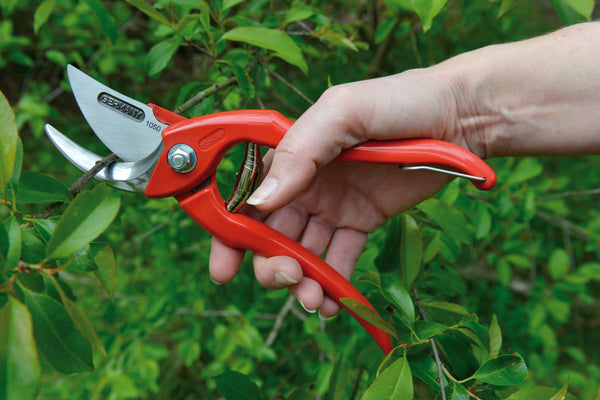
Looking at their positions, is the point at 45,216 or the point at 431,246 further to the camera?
the point at 431,246

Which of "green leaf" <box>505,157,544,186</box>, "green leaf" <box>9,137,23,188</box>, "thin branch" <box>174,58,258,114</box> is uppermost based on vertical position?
"green leaf" <box>9,137,23,188</box>

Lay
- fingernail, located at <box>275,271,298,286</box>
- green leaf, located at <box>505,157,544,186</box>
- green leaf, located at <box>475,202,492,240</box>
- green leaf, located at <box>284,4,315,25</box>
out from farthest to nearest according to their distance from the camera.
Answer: green leaf, located at <box>505,157,544,186</box> → green leaf, located at <box>475,202,492,240</box> → green leaf, located at <box>284,4,315,25</box> → fingernail, located at <box>275,271,298,286</box>

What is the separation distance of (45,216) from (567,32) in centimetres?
148

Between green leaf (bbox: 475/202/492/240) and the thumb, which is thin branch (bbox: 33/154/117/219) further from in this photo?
green leaf (bbox: 475/202/492/240)

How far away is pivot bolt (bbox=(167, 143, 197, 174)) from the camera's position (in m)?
1.12

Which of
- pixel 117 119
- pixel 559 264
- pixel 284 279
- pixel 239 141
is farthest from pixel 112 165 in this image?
pixel 559 264

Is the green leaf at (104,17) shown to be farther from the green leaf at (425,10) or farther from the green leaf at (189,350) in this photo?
the green leaf at (189,350)

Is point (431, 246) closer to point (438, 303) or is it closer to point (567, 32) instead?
point (438, 303)

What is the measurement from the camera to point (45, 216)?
92cm

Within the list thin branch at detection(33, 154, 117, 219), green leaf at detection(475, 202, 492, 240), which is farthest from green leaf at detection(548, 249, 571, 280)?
thin branch at detection(33, 154, 117, 219)

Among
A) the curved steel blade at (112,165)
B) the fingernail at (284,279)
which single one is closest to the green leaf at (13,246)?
the curved steel blade at (112,165)

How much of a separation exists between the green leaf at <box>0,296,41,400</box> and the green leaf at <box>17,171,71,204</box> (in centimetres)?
33

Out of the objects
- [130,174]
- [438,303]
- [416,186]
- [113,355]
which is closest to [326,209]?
[416,186]

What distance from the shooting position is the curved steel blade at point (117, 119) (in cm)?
106
